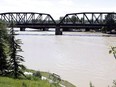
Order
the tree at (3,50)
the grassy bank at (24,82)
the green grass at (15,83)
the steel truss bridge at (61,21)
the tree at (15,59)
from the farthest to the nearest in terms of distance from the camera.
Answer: the steel truss bridge at (61,21), the tree at (3,50), the tree at (15,59), the grassy bank at (24,82), the green grass at (15,83)

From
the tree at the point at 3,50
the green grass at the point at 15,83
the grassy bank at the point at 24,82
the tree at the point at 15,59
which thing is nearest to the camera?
the green grass at the point at 15,83

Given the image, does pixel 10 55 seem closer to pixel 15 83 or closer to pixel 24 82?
pixel 24 82

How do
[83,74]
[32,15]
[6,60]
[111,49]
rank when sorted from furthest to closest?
[32,15] < [83,74] < [6,60] < [111,49]

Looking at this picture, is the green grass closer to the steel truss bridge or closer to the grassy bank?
the grassy bank

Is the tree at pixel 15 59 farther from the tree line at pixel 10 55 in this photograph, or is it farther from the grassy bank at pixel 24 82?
the grassy bank at pixel 24 82

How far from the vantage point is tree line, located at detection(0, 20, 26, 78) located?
23.0 meters

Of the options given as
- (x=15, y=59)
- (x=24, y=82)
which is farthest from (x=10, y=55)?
(x=24, y=82)

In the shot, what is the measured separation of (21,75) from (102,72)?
1310 centimetres

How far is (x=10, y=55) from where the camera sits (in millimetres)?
23266

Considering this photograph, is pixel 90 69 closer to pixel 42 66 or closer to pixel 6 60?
pixel 42 66

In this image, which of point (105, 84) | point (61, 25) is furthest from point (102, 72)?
point (61, 25)

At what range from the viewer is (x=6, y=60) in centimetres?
2420

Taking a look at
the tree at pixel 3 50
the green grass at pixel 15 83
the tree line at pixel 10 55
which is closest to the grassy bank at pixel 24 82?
the green grass at pixel 15 83

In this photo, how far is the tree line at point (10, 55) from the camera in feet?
75.5
